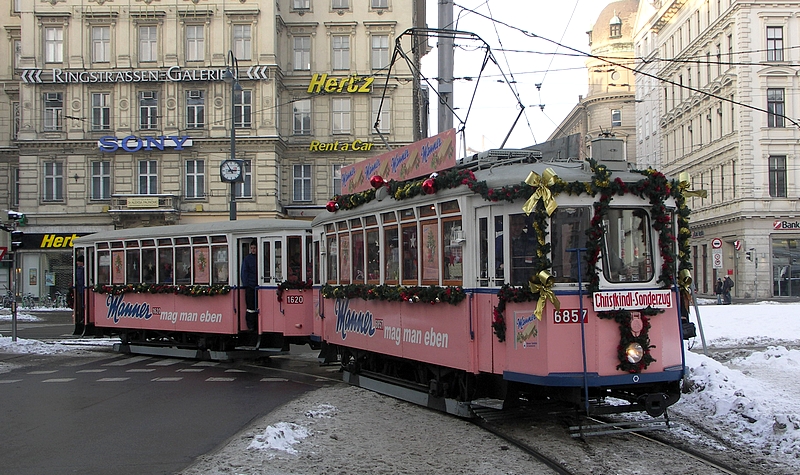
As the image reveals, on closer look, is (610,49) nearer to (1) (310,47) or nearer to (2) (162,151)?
(1) (310,47)

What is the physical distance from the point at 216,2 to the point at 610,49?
51.8 meters

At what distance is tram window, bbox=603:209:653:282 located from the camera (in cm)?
854

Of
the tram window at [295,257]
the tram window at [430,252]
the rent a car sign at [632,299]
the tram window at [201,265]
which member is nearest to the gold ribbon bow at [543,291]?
the rent a car sign at [632,299]

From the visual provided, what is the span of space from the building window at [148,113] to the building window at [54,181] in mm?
4726

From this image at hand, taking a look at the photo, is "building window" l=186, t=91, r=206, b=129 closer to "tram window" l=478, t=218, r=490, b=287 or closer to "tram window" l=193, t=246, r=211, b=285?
"tram window" l=193, t=246, r=211, b=285

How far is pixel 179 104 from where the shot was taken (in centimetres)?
4325

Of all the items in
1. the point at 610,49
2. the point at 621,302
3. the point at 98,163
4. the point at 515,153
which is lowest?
the point at 621,302

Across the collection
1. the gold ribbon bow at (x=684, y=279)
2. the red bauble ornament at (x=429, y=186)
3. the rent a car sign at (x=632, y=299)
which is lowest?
the rent a car sign at (x=632, y=299)

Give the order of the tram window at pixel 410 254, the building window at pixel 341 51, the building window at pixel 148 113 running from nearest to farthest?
the tram window at pixel 410 254 → the building window at pixel 148 113 → the building window at pixel 341 51

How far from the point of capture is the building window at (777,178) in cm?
4575

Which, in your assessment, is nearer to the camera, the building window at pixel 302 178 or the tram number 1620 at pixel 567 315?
the tram number 1620 at pixel 567 315

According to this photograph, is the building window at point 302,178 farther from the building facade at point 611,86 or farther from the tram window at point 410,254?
the tram window at point 410,254

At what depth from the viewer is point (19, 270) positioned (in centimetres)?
4491

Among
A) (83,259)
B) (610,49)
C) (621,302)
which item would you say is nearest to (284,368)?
(83,259)
